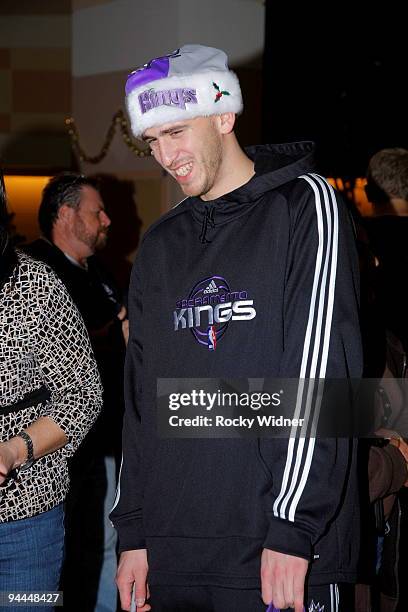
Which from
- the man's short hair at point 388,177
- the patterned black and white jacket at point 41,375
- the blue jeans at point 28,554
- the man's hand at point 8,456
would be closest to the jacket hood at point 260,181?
the patterned black and white jacket at point 41,375

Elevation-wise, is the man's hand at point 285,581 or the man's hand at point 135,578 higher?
the man's hand at point 285,581

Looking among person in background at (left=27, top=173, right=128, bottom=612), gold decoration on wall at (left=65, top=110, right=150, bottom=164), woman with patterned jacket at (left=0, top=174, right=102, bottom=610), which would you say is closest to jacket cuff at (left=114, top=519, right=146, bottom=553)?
woman with patterned jacket at (left=0, top=174, right=102, bottom=610)

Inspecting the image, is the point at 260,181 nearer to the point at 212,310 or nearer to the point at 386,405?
the point at 212,310

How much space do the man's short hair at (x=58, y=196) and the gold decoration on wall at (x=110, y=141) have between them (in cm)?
67

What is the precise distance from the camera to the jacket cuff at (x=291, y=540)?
55.7 inches

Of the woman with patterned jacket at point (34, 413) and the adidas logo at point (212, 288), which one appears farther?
the woman with patterned jacket at point (34, 413)

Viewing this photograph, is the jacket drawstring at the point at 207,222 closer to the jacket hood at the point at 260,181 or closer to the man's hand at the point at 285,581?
the jacket hood at the point at 260,181

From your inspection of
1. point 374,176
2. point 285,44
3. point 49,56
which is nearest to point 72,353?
point 374,176

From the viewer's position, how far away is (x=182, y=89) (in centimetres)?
166

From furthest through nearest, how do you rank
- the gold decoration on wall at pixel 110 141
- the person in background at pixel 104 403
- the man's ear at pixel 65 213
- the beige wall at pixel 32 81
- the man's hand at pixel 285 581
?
1. the beige wall at pixel 32 81
2. the gold decoration on wall at pixel 110 141
3. the man's ear at pixel 65 213
4. the person in background at pixel 104 403
5. the man's hand at pixel 285 581

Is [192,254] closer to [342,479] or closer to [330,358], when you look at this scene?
[330,358]

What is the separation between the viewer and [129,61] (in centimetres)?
437

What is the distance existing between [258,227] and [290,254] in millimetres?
84

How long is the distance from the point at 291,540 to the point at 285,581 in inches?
2.6
